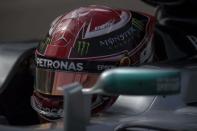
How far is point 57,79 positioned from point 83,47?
0.12 metres

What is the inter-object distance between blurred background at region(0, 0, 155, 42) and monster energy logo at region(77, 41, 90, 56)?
4196 millimetres

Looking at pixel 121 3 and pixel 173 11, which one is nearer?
pixel 173 11

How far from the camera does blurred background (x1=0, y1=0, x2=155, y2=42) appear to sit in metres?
6.72

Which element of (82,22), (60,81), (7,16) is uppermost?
(82,22)

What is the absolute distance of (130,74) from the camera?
1.29m

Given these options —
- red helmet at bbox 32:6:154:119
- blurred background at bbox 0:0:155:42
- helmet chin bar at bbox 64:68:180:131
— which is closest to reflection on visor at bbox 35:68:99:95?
red helmet at bbox 32:6:154:119

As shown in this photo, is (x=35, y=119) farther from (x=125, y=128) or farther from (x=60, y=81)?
(x=125, y=128)

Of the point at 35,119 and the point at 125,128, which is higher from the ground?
the point at 125,128

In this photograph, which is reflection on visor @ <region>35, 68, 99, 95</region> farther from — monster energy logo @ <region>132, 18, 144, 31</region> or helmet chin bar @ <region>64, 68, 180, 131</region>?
helmet chin bar @ <region>64, 68, 180, 131</region>

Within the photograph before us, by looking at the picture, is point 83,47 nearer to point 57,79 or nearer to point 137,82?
point 57,79

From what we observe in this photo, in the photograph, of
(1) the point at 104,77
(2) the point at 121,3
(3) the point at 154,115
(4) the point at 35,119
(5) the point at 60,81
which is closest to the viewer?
(1) the point at 104,77

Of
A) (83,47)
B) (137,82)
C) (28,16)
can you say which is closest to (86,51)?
(83,47)

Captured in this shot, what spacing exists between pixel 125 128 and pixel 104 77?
0.32 m

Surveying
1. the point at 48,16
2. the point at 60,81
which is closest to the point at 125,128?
the point at 60,81
